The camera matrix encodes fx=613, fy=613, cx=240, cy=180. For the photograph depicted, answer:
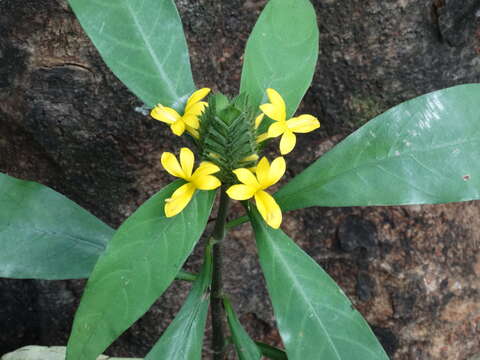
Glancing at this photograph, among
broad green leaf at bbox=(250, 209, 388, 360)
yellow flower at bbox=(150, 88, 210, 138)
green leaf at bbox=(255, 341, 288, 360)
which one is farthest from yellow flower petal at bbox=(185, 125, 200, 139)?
green leaf at bbox=(255, 341, 288, 360)

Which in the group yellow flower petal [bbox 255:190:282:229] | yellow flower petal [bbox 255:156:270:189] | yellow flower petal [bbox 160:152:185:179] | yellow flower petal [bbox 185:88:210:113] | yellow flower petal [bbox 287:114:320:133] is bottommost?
yellow flower petal [bbox 255:190:282:229]

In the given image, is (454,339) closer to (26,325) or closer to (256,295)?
(256,295)

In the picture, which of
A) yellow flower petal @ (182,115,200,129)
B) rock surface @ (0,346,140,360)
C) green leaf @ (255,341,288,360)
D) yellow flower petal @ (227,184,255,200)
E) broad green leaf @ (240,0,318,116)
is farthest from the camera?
rock surface @ (0,346,140,360)

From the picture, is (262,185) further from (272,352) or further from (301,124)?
(272,352)

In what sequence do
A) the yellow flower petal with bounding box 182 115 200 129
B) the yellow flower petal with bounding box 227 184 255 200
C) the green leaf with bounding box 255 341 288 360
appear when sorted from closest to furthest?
the yellow flower petal with bounding box 227 184 255 200 → the yellow flower petal with bounding box 182 115 200 129 → the green leaf with bounding box 255 341 288 360

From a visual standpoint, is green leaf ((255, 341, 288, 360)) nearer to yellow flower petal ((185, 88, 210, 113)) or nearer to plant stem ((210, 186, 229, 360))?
plant stem ((210, 186, 229, 360))

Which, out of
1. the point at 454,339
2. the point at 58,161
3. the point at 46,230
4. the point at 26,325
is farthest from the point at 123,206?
the point at 454,339

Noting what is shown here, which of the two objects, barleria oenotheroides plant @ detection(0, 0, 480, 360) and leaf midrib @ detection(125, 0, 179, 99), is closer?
barleria oenotheroides plant @ detection(0, 0, 480, 360)
